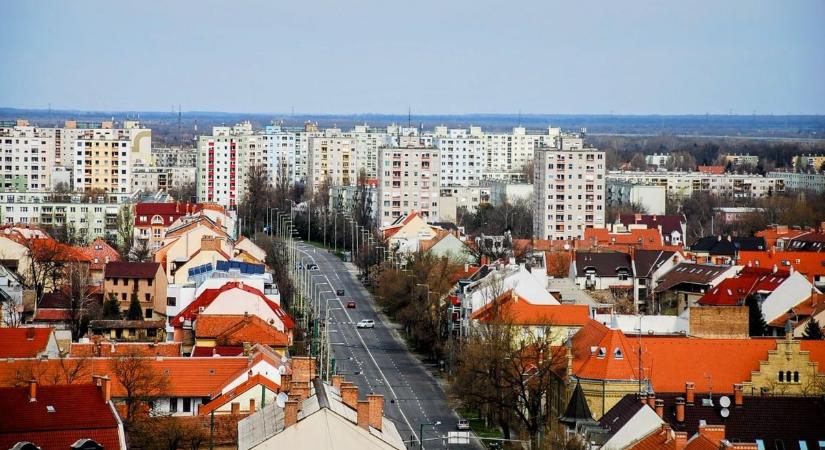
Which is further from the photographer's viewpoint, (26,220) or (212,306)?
(26,220)

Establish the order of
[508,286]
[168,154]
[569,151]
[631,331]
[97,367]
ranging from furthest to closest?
[168,154], [569,151], [508,286], [631,331], [97,367]

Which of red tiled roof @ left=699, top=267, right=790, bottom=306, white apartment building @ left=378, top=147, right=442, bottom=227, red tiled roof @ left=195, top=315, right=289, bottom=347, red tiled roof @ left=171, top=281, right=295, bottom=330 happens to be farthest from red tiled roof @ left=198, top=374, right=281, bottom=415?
white apartment building @ left=378, top=147, right=442, bottom=227

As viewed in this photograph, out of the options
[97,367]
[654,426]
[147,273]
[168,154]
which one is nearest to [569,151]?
[147,273]

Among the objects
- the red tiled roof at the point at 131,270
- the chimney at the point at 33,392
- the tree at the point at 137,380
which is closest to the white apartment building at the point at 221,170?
the red tiled roof at the point at 131,270

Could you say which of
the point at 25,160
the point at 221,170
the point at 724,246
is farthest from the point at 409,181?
the point at 724,246

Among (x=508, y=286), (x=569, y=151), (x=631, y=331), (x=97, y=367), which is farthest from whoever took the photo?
(x=569, y=151)

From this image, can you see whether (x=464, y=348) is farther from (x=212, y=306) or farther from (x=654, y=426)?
(x=654, y=426)

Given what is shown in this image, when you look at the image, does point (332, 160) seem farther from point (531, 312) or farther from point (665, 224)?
point (531, 312)
